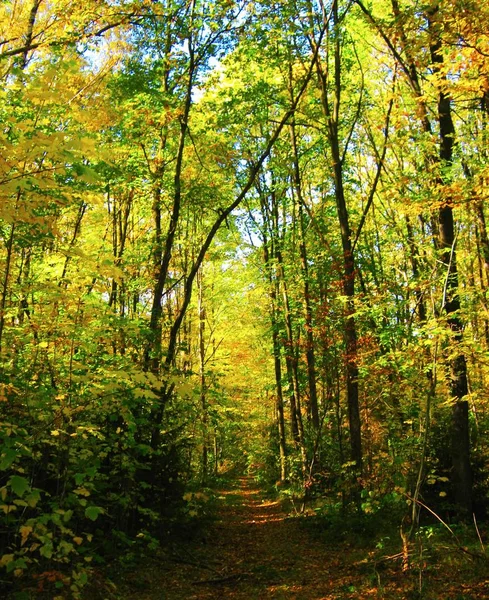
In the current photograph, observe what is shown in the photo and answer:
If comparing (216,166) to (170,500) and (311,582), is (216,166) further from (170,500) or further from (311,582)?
(311,582)

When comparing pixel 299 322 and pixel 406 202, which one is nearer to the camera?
pixel 406 202

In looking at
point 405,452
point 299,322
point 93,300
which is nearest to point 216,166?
point 299,322

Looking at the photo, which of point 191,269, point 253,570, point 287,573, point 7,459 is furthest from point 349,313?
point 7,459

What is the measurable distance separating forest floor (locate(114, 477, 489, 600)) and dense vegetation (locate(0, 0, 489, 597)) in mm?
579

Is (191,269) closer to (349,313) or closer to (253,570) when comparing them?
(349,313)

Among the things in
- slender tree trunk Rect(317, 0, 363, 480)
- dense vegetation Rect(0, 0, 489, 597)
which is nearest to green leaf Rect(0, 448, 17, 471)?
dense vegetation Rect(0, 0, 489, 597)

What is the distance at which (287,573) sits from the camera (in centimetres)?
734

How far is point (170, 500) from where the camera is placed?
29.5 feet

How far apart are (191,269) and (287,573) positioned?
21.4ft

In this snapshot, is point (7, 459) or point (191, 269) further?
point (191, 269)

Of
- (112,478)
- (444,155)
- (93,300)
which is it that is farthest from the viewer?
(444,155)

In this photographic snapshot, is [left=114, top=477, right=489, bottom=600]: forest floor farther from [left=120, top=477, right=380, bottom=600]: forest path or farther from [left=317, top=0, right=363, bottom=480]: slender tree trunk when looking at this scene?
[left=317, top=0, right=363, bottom=480]: slender tree trunk

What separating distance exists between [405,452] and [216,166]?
950cm

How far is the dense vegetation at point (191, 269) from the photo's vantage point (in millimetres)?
4336
